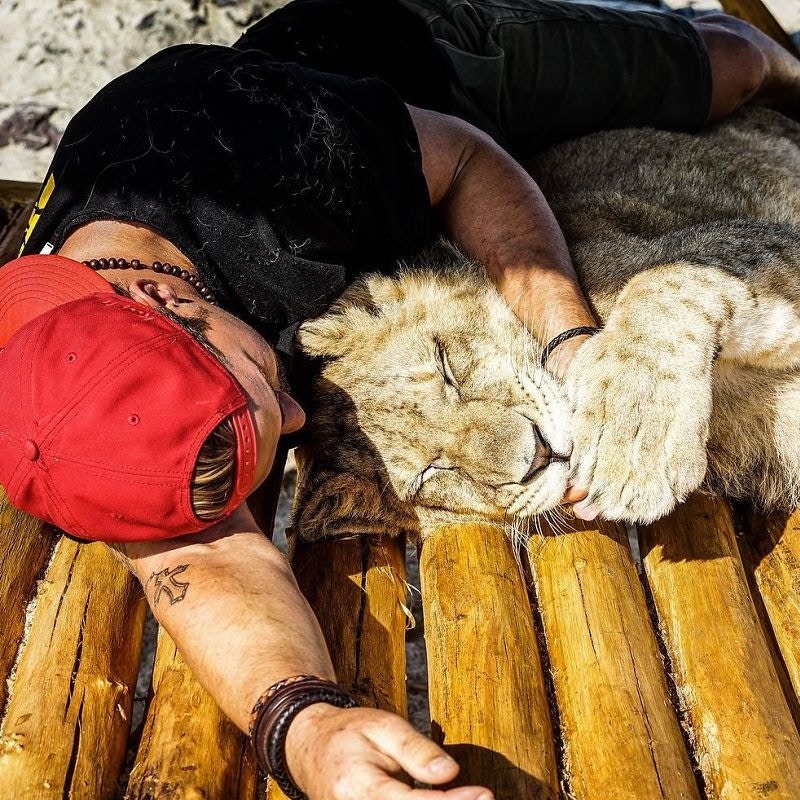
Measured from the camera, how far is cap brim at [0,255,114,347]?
2.18m

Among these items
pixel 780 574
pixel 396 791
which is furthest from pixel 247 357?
pixel 780 574

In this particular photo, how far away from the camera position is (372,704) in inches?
89.4

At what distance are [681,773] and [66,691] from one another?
54.8 inches

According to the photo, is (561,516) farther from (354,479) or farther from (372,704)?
(372,704)

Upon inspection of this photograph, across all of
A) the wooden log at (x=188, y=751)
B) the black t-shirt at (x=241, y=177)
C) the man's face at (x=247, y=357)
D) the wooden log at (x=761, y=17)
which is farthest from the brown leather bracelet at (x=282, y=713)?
the wooden log at (x=761, y=17)

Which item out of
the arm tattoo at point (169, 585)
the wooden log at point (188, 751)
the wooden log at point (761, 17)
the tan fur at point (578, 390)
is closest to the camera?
the wooden log at point (188, 751)

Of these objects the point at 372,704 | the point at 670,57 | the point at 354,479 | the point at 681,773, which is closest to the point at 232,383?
the point at 354,479

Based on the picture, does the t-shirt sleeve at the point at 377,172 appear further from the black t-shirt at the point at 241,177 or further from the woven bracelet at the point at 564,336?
the woven bracelet at the point at 564,336

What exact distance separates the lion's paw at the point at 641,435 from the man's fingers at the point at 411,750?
0.84 m

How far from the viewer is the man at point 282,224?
74.7 inches

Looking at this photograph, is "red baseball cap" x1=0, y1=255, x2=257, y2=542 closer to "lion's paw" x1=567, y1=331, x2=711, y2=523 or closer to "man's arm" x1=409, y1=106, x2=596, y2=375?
"lion's paw" x1=567, y1=331, x2=711, y2=523

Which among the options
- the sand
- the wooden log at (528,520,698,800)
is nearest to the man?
the wooden log at (528,520,698,800)

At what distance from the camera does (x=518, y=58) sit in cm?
368

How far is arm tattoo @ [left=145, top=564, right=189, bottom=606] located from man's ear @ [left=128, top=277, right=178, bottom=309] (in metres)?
0.61
